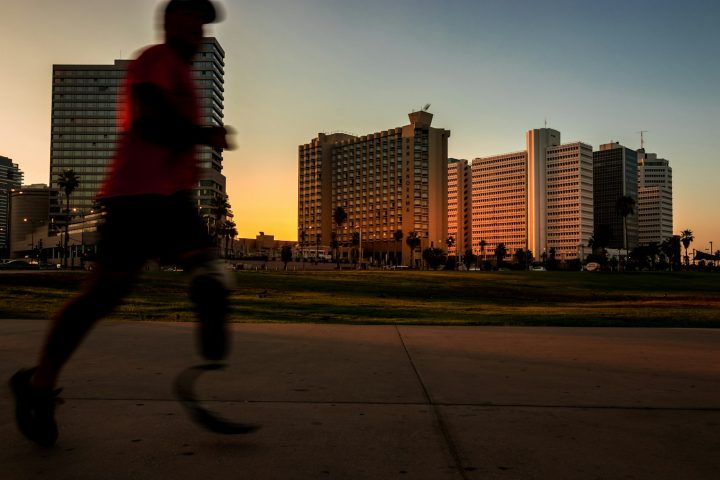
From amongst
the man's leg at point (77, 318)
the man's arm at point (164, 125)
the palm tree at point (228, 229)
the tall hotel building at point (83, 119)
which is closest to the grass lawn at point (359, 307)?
the man's leg at point (77, 318)

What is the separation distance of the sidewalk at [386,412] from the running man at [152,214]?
1.39 feet

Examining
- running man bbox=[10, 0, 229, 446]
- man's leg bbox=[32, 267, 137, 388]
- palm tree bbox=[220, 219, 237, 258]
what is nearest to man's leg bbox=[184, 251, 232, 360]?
running man bbox=[10, 0, 229, 446]

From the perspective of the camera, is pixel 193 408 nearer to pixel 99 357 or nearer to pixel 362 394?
pixel 362 394

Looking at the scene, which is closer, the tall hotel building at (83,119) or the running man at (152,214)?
the running man at (152,214)

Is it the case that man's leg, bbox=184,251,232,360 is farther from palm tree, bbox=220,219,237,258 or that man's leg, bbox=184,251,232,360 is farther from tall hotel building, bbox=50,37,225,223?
tall hotel building, bbox=50,37,225,223

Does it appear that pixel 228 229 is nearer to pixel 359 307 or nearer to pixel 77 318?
pixel 359 307

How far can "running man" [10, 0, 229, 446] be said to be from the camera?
2.37 metres

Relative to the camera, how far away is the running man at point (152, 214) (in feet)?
7.79

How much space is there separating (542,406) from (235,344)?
320cm

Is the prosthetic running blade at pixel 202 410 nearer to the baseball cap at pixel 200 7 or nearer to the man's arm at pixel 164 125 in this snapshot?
the man's arm at pixel 164 125

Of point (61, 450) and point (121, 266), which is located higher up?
point (121, 266)

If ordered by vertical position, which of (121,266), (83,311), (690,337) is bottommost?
(690,337)

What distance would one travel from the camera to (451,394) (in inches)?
141

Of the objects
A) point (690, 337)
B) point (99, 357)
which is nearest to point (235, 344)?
point (99, 357)
